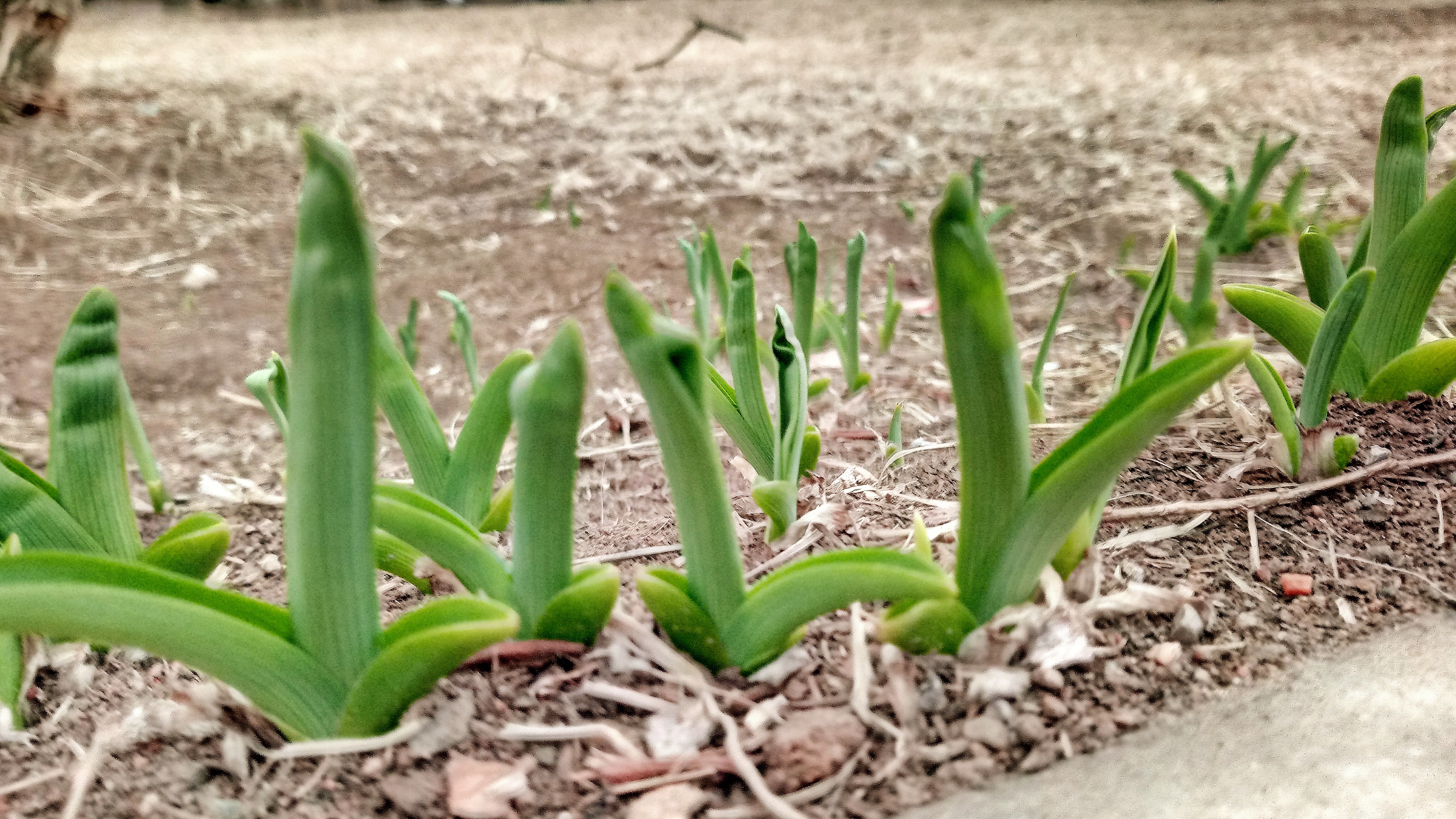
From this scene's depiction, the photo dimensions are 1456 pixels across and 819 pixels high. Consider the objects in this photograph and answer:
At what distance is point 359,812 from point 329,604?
0.17 meters

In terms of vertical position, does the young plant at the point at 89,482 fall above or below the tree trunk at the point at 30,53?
below

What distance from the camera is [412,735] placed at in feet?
2.69

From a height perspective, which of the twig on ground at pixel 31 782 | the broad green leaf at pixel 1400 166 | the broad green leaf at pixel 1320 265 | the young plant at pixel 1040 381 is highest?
the broad green leaf at pixel 1400 166

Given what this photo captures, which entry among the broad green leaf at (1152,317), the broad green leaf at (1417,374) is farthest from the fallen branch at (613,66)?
the broad green leaf at (1152,317)

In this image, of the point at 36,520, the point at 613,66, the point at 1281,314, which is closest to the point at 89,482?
the point at 36,520

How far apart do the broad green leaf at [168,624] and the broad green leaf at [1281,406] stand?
1.01 meters

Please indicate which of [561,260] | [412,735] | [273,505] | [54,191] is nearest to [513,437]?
[273,505]

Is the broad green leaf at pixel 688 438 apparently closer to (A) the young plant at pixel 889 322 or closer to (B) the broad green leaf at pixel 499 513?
(B) the broad green leaf at pixel 499 513

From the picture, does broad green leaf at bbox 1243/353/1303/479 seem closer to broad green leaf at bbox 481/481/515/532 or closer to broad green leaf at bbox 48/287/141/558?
broad green leaf at bbox 481/481/515/532

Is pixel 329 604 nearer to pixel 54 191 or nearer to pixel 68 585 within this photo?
pixel 68 585

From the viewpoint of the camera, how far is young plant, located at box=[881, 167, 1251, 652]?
28.2 inches

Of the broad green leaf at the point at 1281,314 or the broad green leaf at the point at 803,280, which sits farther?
the broad green leaf at the point at 803,280

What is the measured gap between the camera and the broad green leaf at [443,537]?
874mm

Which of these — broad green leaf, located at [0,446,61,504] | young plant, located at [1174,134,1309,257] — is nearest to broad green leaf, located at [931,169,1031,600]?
broad green leaf, located at [0,446,61,504]
